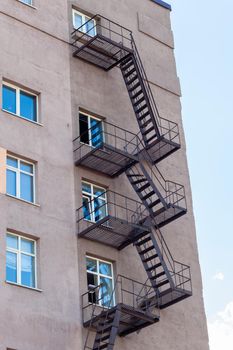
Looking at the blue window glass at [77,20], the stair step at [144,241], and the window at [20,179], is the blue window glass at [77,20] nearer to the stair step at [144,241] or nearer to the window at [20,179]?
the window at [20,179]

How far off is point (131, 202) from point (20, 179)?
5.57 meters

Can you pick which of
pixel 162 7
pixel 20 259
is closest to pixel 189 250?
pixel 20 259

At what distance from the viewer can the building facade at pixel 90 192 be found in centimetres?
3409

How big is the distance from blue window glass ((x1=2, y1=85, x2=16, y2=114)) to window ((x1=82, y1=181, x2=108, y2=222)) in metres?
4.30

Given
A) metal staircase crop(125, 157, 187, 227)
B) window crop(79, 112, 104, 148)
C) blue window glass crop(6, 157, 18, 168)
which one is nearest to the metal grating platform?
metal staircase crop(125, 157, 187, 227)

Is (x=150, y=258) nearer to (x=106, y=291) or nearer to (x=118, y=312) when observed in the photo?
(x=106, y=291)

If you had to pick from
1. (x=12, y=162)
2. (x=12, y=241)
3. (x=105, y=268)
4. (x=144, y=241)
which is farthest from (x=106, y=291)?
(x=12, y=162)

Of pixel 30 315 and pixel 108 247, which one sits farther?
pixel 108 247

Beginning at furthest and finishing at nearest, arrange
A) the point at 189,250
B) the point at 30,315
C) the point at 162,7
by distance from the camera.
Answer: the point at 162,7, the point at 189,250, the point at 30,315

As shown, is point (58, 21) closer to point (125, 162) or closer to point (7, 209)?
point (125, 162)

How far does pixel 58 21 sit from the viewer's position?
135 ft

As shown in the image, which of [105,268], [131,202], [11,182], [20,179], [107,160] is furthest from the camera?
[131,202]

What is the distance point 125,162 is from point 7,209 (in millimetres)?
6444

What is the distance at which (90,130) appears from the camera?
39781 mm
